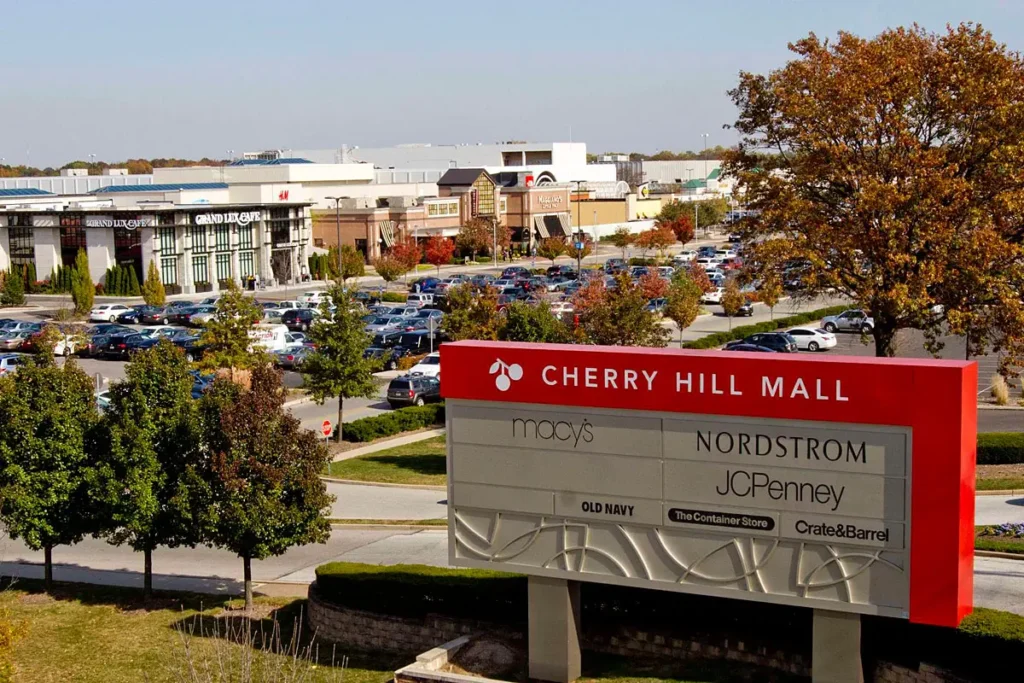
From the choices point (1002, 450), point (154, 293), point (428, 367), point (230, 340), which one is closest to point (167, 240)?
point (154, 293)

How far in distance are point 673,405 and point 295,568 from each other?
11.2m

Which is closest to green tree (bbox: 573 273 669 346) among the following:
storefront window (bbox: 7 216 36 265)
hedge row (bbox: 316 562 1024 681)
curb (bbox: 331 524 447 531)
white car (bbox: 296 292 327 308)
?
curb (bbox: 331 524 447 531)

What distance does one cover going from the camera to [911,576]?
48.1 feet

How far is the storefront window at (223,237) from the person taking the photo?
74219 mm

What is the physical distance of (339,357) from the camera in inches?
1399

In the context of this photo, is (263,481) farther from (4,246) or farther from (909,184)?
(4,246)

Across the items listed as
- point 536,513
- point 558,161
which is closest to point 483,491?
point 536,513

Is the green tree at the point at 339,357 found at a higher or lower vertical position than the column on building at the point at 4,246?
lower

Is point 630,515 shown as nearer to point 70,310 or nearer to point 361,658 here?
point 361,658

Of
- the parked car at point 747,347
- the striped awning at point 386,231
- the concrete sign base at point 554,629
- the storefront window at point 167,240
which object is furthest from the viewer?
the striped awning at point 386,231

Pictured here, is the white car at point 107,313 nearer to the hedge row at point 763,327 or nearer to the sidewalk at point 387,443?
the hedge row at point 763,327

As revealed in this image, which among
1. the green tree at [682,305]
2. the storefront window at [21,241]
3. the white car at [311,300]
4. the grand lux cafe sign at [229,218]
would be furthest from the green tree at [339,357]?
the storefront window at [21,241]

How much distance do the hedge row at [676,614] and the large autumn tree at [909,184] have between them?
12041 mm

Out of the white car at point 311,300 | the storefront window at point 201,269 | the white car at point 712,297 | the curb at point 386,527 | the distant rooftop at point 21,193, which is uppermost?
the distant rooftop at point 21,193
